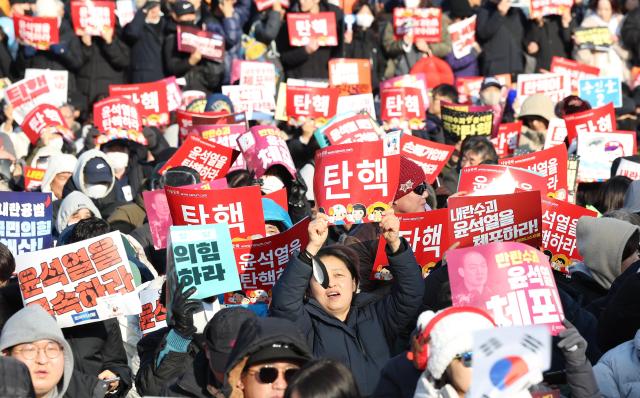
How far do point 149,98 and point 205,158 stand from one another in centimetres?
433

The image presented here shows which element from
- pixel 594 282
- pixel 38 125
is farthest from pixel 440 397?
pixel 38 125

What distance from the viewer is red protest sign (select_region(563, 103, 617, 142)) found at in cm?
1181

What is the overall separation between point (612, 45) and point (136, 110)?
248 inches

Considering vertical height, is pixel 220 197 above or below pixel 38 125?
above

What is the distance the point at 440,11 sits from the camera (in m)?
16.2

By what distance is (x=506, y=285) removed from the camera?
5.89m

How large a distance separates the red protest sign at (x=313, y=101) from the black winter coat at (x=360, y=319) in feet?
21.2

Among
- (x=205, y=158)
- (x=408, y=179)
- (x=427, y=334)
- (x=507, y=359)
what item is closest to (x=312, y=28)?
(x=205, y=158)

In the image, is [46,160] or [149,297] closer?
[149,297]

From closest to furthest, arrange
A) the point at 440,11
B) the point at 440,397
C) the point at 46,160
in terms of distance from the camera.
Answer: the point at 440,397
the point at 46,160
the point at 440,11

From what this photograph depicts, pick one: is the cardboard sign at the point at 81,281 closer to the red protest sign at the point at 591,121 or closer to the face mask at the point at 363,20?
the red protest sign at the point at 591,121

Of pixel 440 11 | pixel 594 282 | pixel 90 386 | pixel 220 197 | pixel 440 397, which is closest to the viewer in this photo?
pixel 440 397

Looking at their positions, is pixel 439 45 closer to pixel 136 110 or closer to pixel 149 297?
pixel 136 110

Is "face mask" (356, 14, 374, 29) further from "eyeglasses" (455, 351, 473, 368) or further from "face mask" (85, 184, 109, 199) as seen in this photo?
"eyeglasses" (455, 351, 473, 368)
